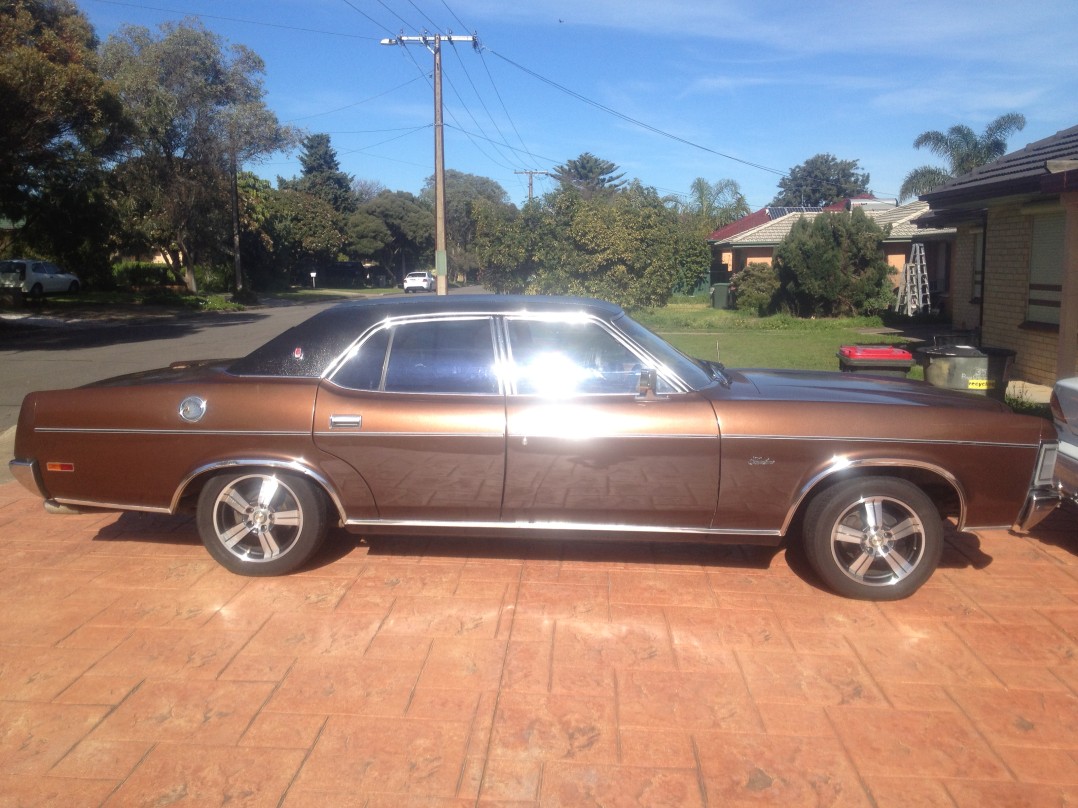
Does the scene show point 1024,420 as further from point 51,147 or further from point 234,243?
point 234,243

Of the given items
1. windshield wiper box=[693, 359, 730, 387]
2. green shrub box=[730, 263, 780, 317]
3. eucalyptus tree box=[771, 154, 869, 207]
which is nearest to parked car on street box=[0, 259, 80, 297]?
green shrub box=[730, 263, 780, 317]

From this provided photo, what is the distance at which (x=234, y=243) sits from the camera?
136ft

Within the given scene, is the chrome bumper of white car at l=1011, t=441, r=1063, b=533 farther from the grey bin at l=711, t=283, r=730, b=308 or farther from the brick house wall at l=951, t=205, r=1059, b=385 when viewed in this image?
→ the grey bin at l=711, t=283, r=730, b=308

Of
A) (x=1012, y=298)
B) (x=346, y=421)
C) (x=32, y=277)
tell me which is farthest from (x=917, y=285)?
(x=32, y=277)

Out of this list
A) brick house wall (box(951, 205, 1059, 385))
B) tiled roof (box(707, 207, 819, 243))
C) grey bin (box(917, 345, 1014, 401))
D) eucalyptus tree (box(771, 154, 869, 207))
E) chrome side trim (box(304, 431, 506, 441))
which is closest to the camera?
chrome side trim (box(304, 431, 506, 441))

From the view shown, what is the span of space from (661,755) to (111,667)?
2.44 metres

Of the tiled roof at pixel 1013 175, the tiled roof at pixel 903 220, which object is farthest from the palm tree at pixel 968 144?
the tiled roof at pixel 1013 175

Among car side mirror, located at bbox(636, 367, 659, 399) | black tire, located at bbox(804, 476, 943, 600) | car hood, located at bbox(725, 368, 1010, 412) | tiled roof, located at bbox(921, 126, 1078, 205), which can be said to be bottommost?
black tire, located at bbox(804, 476, 943, 600)

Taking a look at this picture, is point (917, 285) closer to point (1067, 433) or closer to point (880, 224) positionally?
point (880, 224)

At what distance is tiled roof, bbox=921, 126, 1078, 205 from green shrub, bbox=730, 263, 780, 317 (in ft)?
54.4

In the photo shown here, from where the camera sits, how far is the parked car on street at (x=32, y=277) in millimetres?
32938

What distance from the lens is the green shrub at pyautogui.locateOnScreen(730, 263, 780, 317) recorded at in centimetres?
3090

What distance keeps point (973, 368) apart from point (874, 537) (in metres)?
4.60

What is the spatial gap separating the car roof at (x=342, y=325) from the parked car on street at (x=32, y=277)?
32700 millimetres
